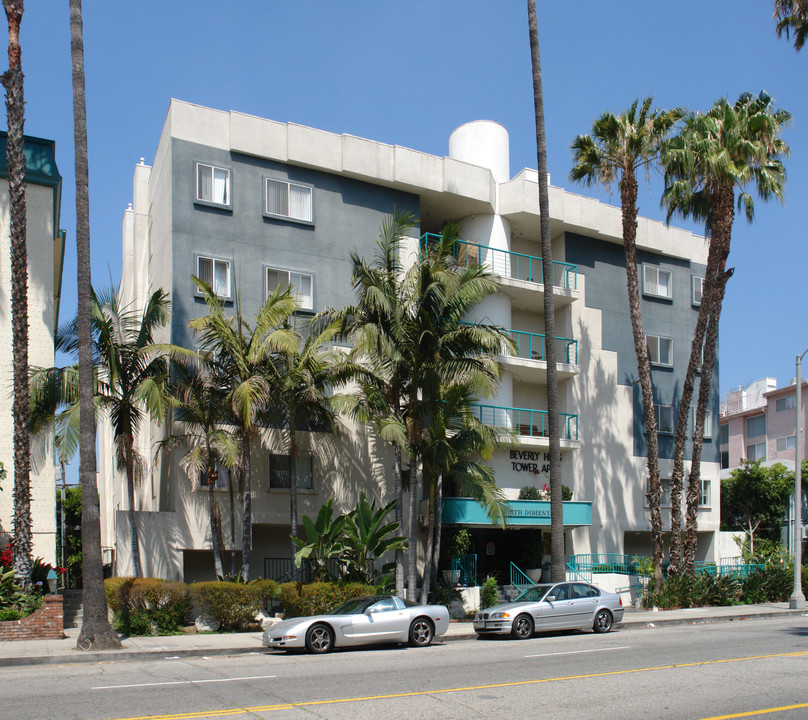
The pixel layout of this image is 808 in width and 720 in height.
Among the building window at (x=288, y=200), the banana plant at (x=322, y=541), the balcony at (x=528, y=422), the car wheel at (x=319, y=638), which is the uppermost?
the building window at (x=288, y=200)

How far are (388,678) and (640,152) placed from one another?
20914 millimetres

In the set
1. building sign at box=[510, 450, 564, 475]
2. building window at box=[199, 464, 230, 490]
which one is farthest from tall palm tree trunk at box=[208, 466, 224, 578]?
building sign at box=[510, 450, 564, 475]

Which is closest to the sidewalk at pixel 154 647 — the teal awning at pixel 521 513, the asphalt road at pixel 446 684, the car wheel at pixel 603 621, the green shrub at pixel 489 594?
the asphalt road at pixel 446 684

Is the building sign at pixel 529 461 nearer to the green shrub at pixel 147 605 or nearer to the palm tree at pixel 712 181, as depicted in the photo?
the palm tree at pixel 712 181

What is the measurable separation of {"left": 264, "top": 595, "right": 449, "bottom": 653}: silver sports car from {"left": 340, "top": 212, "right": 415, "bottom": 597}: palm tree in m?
5.26

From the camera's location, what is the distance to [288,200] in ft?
88.5

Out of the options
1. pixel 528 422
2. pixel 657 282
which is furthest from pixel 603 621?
pixel 657 282

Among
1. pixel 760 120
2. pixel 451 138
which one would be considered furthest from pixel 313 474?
pixel 760 120

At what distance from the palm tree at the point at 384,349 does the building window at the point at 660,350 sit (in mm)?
13617

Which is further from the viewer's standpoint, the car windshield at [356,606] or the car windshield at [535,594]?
the car windshield at [535,594]

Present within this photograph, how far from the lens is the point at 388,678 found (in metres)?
12.6

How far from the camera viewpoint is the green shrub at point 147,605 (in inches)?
784

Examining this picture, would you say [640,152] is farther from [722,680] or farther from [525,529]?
[722,680]

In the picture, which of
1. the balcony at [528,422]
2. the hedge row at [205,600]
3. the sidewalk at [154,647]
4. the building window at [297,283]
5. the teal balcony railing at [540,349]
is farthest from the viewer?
the teal balcony railing at [540,349]
